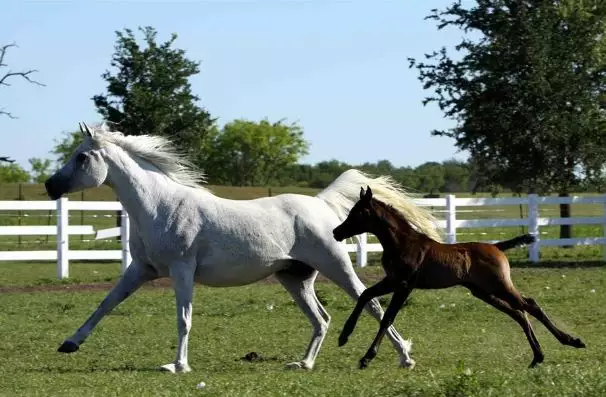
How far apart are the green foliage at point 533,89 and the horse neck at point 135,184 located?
17574 mm

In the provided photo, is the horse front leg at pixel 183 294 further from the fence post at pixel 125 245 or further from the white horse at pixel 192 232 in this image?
the fence post at pixel 125 245

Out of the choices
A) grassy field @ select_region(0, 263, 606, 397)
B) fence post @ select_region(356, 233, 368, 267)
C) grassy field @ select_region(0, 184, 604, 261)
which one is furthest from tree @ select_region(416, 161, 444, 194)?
grassy field @ select_region(0, 263, 606, 397)

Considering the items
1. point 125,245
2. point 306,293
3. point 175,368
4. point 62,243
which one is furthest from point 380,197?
point 125,245

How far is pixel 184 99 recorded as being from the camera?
3272 centimetres

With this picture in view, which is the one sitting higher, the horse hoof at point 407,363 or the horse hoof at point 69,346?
the horse hoof at point 69,346

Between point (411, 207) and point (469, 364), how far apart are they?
169 cm

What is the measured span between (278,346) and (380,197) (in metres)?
2.19

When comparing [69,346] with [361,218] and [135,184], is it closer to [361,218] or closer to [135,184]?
[135,184]

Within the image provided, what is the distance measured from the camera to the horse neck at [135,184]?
34.1 feet

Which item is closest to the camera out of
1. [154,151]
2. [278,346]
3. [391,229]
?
[391,229]

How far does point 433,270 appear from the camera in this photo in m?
9.91

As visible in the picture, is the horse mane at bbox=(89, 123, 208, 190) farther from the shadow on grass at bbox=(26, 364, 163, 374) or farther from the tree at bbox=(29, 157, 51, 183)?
the tree at bbox=(29, 157, 51, 183)

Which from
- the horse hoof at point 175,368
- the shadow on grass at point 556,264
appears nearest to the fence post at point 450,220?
the shadow on grass at point 556,264

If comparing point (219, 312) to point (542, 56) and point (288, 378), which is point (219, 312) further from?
point (542, 56)
